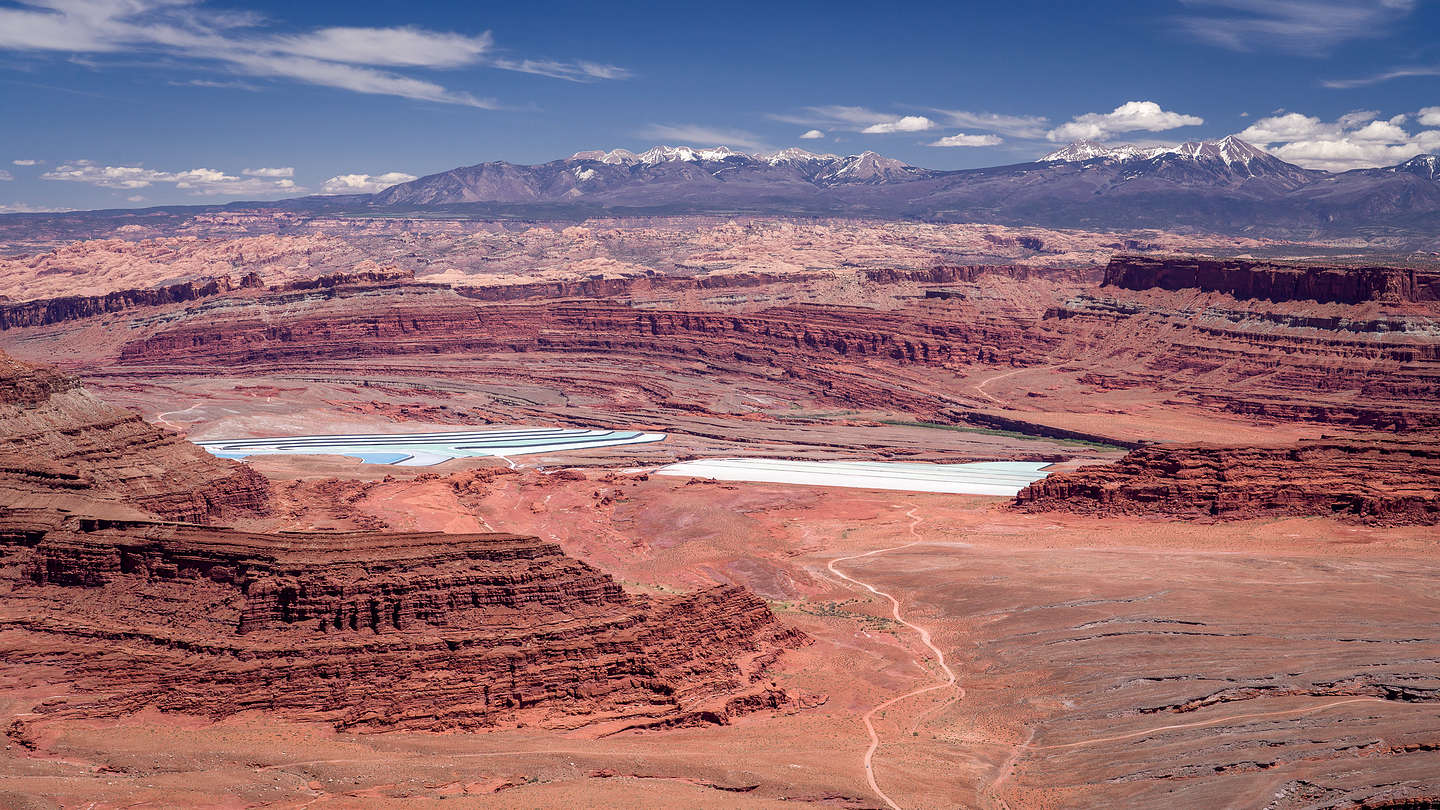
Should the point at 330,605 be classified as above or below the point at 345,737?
above

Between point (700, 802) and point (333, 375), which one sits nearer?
point (700, 802)

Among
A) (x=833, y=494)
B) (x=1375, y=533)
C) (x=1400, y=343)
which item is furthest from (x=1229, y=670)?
(x=1400, y=343)

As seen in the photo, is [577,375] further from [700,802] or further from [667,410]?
[700,802]

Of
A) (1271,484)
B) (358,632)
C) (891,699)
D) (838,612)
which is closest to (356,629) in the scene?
(358,632)

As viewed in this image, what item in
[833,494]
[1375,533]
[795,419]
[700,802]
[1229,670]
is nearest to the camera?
[700,802]

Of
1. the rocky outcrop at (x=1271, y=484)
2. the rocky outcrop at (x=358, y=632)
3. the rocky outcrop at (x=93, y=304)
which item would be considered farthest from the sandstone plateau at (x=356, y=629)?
the rocky outcrop at (x=93, y=304)

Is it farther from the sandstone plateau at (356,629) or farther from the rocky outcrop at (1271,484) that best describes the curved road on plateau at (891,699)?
the rocky outcrop at (1271,484)

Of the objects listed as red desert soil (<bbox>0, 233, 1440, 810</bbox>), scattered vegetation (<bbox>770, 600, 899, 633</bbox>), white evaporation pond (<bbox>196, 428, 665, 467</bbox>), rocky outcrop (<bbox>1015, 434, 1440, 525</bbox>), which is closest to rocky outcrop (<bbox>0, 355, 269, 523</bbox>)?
red desert soil (<bbox>0, 233, 1440, 810</bbox>)
